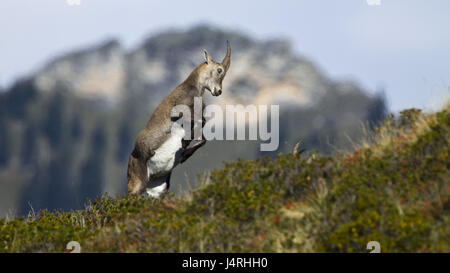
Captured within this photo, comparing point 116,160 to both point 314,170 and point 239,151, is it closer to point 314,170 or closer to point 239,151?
point 239,151

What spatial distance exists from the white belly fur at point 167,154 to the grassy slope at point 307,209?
1858mm

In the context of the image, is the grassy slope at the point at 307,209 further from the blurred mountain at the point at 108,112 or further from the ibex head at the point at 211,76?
the blurred mountain at the point at 108,112

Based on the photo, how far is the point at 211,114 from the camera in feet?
51.3

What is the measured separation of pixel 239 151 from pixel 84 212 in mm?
79820

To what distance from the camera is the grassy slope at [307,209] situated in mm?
9422

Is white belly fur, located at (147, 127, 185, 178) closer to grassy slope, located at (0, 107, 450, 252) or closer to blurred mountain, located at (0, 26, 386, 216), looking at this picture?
grassy slope, located at (0, 107, 450, 252)

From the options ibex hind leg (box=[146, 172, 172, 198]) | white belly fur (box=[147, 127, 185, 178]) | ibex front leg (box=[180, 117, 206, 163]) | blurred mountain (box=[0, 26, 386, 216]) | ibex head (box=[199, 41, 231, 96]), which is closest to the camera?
white belly fur (box=[147, 127, 185, 178])

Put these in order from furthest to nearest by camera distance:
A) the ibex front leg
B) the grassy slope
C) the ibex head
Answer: the ibex head
the ibex front leg
the grassy slope

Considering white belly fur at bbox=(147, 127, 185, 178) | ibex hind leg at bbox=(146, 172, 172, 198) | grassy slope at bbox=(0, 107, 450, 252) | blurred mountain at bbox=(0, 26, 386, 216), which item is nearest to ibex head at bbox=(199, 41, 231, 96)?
white belly fur at bbox=(147, 127, 185, 178)

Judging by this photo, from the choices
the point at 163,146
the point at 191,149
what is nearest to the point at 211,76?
the point at 191,149

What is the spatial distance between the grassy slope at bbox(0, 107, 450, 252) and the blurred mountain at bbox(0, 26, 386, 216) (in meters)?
67.5

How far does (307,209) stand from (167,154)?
16.9 feet

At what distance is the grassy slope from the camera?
30.9ft

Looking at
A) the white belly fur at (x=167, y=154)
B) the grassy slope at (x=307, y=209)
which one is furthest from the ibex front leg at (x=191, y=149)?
the grassy slope at (x=307, y=209)
